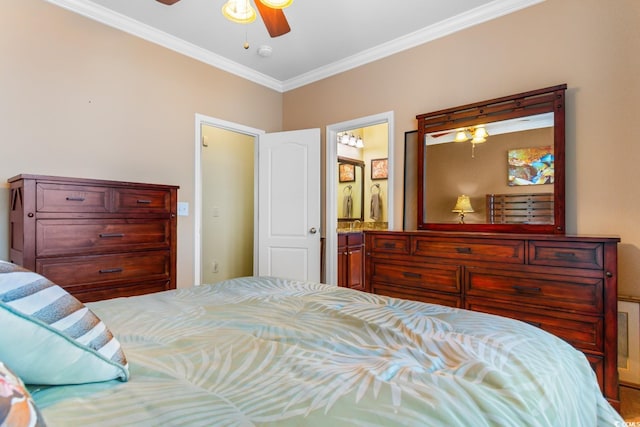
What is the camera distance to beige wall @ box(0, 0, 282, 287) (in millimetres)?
2297

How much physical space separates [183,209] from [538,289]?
2918 mm

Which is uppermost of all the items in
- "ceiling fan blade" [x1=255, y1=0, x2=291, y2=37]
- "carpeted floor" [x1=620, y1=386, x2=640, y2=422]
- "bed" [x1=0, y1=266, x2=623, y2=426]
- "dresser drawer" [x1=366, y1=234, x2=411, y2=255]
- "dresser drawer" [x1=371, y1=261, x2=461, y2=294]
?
"ceiling fan blade" [x1=255, y1=0, x2=291, y2=37]

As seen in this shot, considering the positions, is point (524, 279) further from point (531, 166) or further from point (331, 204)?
point (331, 204)

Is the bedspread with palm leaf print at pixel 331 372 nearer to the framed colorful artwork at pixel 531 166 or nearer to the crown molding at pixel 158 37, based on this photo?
the framed colorful artwork at pixel 531 166

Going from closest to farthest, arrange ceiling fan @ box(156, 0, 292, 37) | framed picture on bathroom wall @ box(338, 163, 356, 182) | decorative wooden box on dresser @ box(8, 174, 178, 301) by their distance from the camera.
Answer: ceiling fan @ box(156, 0, 292, 37) < decorative wooden box on dresser @ box(8, 174, 178, 301) < framed picture on bathroom wall @ box(338, 163, 356, 182)

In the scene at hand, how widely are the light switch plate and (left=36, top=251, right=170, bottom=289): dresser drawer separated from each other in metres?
0.72

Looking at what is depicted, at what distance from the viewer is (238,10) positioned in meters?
1.75

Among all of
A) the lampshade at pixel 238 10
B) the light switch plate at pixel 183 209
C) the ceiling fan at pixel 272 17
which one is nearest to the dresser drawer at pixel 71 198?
the light switch plate at pixel 183 209

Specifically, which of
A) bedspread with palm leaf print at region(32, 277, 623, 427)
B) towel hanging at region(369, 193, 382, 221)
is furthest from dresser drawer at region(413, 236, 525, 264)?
towel hanging at region(369, 193, 382, 221)

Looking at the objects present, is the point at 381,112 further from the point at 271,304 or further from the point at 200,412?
the point at 200,412

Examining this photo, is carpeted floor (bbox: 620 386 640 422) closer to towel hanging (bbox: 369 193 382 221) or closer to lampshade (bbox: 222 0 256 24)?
lampshade (bbox: 222 0 256 24)

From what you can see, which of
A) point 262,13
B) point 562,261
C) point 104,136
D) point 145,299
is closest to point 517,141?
point 562,261

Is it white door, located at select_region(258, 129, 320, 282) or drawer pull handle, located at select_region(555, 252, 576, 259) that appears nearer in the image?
drawer pull handle, located at select_region(555, 252, 576, 259)

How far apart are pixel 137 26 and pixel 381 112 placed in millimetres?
2300
